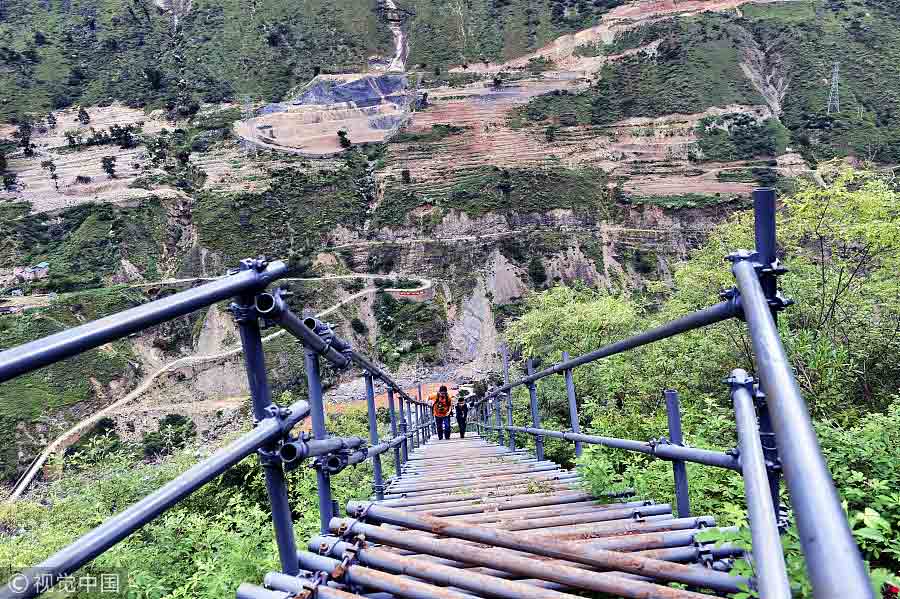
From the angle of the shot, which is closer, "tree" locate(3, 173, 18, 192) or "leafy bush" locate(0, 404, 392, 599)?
"leafy bush" locate(0, 404, 392, 599)

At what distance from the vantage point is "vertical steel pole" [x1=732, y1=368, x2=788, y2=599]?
80 cm

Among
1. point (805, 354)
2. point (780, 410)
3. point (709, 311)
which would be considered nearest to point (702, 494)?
point (709, 311)

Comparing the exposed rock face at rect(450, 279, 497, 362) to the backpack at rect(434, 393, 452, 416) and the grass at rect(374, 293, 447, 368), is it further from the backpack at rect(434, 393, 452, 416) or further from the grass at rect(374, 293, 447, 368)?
the backpack at rect(434, 393, 452, 416)

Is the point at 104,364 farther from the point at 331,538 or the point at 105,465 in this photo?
the point at 331,538

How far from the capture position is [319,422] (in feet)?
6.70

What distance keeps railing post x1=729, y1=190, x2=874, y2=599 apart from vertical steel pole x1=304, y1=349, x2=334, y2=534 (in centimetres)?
156

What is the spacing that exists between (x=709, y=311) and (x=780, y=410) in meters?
0.84

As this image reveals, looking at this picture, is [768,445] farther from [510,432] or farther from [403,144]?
[403,144]

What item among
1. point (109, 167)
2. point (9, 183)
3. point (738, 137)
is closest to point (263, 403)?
point (109, 167)

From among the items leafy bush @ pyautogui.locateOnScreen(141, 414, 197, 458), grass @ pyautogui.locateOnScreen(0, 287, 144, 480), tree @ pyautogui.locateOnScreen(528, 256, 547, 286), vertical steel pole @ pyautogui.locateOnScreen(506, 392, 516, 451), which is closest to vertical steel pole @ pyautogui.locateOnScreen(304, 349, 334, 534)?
vertical steel pole @ pyautogui.locateOnScreen(506, 392, 516, 451)

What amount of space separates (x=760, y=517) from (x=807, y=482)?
1.49 feet

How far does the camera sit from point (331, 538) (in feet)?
5.89

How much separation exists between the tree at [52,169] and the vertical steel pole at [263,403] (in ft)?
164

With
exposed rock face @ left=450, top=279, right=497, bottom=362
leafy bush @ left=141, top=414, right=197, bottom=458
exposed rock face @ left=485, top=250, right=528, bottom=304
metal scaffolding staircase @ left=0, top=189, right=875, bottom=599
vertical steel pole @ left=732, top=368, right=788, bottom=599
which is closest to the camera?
metal scaffolding staircase @ left=0, top=189, right=875, bottom=599
